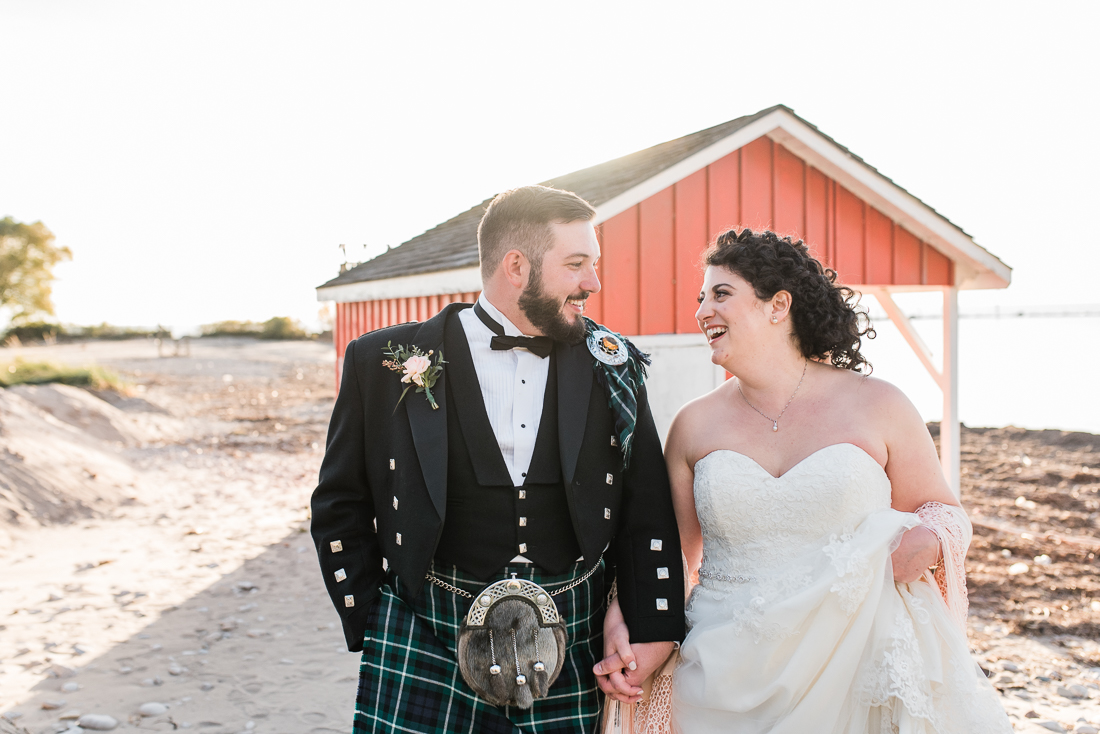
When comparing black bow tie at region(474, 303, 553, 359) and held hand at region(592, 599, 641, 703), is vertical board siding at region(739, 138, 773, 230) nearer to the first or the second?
black bow tie at region(474, 303, 553, 359)

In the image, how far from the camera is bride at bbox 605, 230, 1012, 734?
2.27 meters

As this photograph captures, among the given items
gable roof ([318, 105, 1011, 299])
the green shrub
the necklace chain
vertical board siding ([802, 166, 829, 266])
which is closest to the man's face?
the necklace chain

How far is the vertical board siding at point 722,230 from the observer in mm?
5426

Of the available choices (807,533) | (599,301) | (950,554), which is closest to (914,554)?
(950,554)

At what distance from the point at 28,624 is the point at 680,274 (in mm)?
5566

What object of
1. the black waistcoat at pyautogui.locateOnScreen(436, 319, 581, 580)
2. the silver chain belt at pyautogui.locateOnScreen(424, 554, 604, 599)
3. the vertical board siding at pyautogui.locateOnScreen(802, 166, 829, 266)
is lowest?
the silver chain belt at pyautogui.locateOnScreen(424, 554, 604, 599)

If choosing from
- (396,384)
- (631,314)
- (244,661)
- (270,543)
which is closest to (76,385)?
(270,543)

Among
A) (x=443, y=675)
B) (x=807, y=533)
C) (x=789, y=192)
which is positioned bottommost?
(x=443, y=675)

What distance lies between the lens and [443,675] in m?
2.35

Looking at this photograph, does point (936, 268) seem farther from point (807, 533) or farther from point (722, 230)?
point (807, 533)

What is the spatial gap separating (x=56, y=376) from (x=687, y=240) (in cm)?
1733

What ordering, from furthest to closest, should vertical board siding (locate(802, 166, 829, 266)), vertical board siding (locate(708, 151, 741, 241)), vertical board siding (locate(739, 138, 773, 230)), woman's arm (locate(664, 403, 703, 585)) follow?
vertical board siding (locate(802, 166, 829, 266)) < vertical board siding (locate(739, 138, 773, 230)) < vertical board siding (locate(708, 151, 741, 241)) < woman's arm (locate(664, 403, 703, 585))

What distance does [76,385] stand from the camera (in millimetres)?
17828

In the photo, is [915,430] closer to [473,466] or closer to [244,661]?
[473,466]
